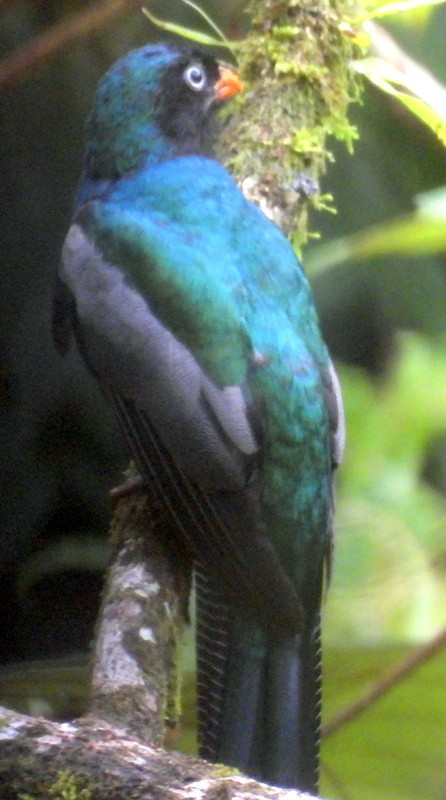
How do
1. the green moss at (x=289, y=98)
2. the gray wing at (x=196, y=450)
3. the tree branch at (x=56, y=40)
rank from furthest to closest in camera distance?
the tree branch at (x=56, y=40) < the green moss at (x=289, y=98) < the gray wing at (x=196, y=450)

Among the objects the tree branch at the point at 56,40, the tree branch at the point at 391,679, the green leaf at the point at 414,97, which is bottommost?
the tree branch at the point at 391,679

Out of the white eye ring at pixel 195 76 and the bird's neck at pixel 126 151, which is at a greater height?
the white eye ring at pixel 195 76

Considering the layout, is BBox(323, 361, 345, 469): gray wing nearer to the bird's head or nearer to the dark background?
the bird's head

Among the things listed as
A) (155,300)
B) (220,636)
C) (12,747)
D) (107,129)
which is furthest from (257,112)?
(12,747)

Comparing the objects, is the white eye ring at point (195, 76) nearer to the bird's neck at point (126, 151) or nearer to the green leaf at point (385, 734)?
the bird's neck at point (126, 151)

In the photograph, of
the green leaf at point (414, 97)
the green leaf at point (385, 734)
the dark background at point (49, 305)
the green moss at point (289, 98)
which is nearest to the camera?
the green leaf at point (414, 97)

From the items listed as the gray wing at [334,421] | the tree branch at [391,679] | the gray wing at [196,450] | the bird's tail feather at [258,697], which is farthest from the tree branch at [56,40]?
the tree branch at [391,679]

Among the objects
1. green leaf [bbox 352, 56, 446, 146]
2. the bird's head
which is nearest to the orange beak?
the bird's head

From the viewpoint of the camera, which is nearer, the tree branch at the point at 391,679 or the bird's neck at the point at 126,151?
the tree branch at the point at 391,679
